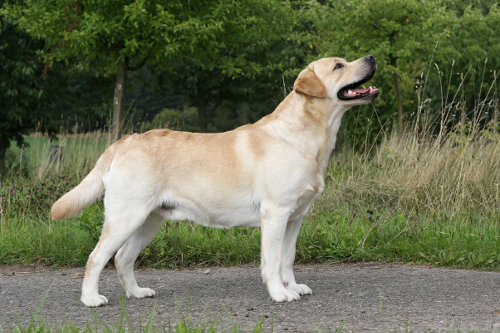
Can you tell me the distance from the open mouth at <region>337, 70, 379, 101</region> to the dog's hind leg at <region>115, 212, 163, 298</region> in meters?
1.67

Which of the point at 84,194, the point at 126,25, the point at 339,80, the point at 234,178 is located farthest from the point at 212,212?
the point at 126,25

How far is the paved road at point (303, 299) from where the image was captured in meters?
3.99

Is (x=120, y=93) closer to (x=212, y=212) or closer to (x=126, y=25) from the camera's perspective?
(x=126, y=25)

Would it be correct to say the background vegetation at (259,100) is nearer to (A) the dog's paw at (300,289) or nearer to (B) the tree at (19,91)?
(B) the tree at (19,91)

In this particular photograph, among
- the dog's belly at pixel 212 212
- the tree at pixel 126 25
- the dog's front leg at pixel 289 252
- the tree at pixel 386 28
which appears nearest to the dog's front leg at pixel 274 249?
the dog's belly at pixel 212 212

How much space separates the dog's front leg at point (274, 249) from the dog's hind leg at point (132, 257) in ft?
2.89

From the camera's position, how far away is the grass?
6109mm

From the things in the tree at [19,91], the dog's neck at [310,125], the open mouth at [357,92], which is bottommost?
the tree at [19,91]

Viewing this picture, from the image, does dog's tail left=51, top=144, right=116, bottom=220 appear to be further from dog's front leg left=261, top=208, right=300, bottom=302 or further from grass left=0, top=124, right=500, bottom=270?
grass left=0, top=124, right=500, bottom=270

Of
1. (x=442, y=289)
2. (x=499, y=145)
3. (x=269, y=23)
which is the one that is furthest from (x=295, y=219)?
(x=269, y=23)

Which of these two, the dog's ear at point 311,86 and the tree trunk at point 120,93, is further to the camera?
the tree trunk at point 120,93

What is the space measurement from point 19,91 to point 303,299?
13640mm

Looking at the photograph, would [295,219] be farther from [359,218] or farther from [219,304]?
[359,218]

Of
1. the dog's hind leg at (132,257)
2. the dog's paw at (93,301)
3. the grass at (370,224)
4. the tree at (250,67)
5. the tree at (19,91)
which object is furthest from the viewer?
the tree at (250,67)
